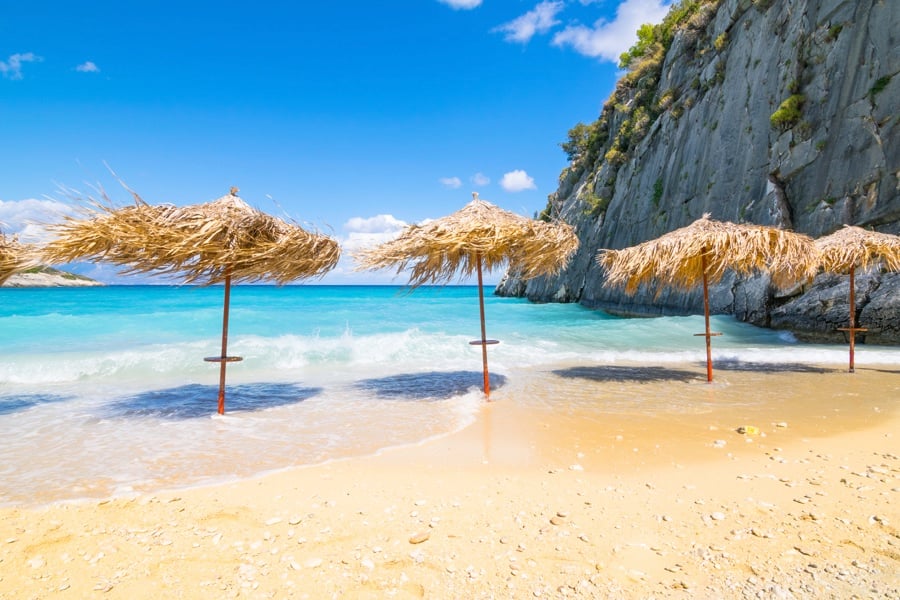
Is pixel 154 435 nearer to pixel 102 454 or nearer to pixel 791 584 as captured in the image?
pixel 102 454

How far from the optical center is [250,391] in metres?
8.65

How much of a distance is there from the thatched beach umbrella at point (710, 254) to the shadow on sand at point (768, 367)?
213cm

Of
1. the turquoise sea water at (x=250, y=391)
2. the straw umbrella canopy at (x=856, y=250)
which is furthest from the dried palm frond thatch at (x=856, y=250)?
the turquoise sea water at (x=250, y=391)

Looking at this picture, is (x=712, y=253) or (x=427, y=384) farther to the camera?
(x=427, y=384)

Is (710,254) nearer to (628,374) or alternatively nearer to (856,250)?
(628,374)

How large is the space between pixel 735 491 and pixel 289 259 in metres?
5.83

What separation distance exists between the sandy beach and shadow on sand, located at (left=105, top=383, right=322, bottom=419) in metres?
3.22

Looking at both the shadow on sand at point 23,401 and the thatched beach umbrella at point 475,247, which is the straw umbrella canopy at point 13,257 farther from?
the thatched beach umbrella at point 475,247

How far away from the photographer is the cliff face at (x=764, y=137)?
15.6 meters

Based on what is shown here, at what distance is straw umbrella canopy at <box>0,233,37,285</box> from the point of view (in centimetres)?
587

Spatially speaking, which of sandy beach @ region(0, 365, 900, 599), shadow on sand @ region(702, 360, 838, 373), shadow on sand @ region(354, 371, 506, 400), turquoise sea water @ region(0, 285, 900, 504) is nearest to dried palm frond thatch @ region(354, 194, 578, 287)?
turquoise sea water @ region(0, 285, 900, 504)

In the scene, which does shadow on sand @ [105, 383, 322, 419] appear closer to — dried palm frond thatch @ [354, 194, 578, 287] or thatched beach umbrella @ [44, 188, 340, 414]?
thatched beach umbrella @ [44, 188, 340, 414]

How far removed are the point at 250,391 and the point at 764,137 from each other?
2234 centimetres

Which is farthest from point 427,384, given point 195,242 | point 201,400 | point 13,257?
point 13,257
